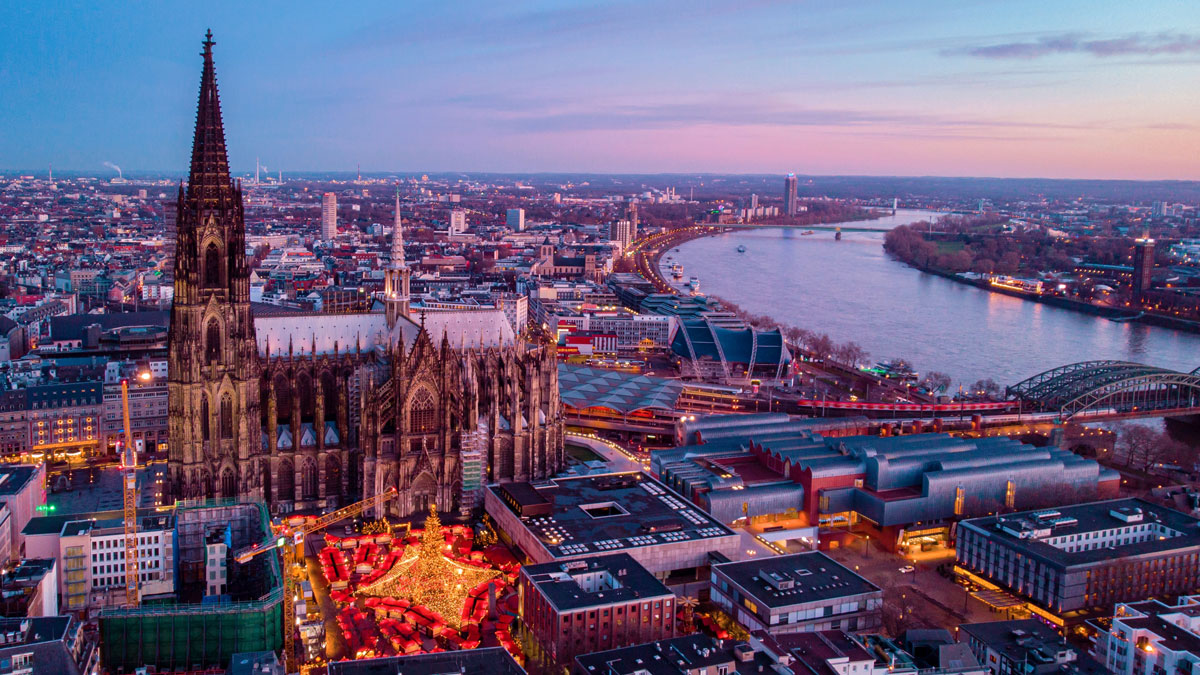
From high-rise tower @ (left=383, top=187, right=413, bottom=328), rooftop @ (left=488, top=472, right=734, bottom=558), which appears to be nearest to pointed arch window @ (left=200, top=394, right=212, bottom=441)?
high-rise tower @ (left=383, top=187, right=413, bottom=328)

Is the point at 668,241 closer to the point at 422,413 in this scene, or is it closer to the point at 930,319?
the point at 930,319

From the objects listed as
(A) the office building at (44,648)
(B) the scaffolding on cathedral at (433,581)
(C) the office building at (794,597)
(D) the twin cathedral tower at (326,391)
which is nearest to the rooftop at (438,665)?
(B) the scaffolding on cathedral at (433,581)

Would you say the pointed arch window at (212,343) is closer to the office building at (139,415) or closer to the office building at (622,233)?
the office building at (139,415)

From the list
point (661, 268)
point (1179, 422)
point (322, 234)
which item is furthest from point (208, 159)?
point (322, 234)

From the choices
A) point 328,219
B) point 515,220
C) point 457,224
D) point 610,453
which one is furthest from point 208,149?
point 515,220

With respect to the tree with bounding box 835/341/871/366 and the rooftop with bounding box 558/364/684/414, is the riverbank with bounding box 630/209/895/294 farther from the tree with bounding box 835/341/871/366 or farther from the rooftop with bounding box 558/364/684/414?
the rooftop with bounding box 558/364/684/414

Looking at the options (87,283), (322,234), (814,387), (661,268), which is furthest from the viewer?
(322,234)

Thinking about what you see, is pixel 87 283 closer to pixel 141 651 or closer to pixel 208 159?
pixel 208 159
